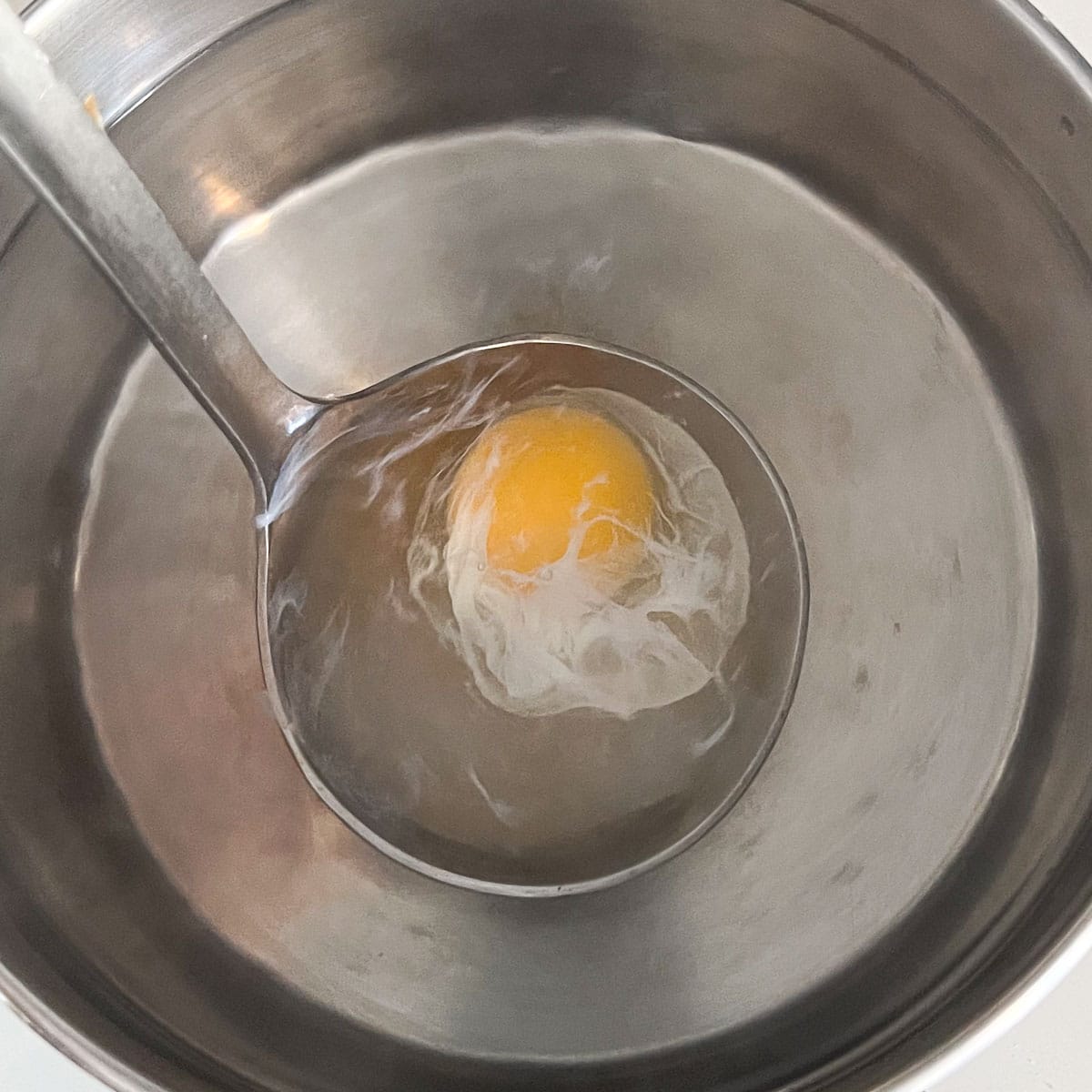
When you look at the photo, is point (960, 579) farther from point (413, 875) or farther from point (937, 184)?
point (413, 875)

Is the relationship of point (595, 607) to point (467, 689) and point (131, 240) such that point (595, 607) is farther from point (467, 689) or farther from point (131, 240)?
point (131, 240)

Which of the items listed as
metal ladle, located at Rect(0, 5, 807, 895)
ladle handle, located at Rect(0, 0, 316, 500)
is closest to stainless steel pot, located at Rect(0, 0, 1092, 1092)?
metal ladle, located at Rect(0, 5, 807, 895)

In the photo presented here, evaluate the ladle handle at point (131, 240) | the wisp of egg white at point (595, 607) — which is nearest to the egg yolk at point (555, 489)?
the wisp of egg white at point (595, 607)

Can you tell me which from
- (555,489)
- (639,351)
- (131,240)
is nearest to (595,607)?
(555,489)

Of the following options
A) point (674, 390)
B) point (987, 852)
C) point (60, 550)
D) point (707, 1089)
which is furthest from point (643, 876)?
point (60, 550)

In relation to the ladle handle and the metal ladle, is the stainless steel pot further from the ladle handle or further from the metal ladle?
the ladle handle

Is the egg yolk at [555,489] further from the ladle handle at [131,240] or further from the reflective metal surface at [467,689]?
the ladle handle at [131,240]
